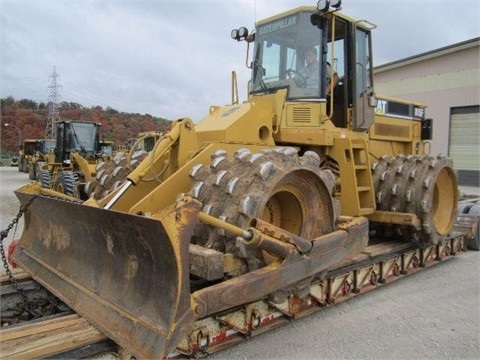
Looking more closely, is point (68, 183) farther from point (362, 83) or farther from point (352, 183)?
point (352, 183)

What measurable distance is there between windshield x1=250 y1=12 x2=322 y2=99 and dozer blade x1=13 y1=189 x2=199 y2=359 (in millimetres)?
2855

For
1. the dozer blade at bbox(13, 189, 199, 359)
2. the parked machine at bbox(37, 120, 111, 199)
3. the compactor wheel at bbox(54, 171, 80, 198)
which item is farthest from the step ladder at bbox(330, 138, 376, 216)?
the parked machine at bbox(37, 120, 111, 199)

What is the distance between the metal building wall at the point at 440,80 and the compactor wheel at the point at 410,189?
598 inches

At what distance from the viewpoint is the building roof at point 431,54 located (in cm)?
1892

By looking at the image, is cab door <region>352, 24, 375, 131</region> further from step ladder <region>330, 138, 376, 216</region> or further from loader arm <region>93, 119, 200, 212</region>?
loader arm <region>93, 119, 200, 212</region>

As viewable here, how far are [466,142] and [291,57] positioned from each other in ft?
56.4

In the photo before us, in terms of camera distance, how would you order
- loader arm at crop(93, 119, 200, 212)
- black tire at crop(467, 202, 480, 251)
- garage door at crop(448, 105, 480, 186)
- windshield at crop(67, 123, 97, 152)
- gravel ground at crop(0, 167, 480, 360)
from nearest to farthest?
gravel ground at crop(0, 167, 480, 360), loader arm at crop(93, 119, 200, 212), black tire at crop(467, 202, 480, 251), windshield at crop(67, 123, 97, 152), garage door at crop(448, 105, 480, 186)

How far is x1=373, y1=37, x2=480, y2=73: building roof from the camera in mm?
18923

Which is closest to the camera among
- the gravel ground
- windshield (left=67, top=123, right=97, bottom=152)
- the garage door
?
the gravel ground

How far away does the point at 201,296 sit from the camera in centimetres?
304

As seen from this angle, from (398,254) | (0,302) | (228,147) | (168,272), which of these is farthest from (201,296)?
(398,254)

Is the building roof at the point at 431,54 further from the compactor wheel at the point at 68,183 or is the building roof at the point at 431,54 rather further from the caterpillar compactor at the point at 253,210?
the compactor wheel at the point at 68,183

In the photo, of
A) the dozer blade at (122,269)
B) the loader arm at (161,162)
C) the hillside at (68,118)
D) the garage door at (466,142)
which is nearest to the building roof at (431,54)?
the garage door at (466,142)

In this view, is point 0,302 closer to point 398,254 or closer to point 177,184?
point 177,184
